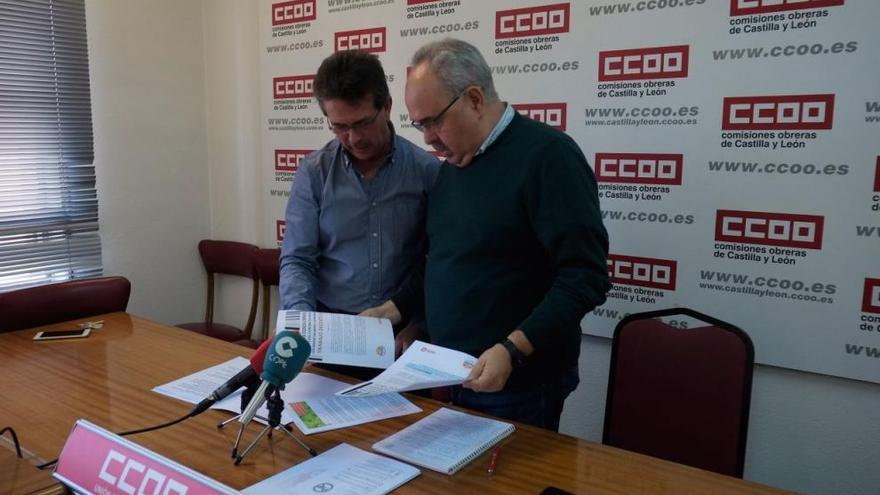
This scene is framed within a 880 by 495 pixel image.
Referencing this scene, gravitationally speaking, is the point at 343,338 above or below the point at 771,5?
below

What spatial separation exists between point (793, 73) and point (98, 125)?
3.28m

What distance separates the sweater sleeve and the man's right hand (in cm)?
52

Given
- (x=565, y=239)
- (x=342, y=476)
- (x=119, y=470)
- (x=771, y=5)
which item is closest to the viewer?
(x=119, y=470)

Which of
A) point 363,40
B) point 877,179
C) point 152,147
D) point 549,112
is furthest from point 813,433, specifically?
point 152,147

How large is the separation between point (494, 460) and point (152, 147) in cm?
313

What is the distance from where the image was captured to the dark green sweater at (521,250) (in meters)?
1.38

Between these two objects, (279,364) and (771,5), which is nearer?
(279,364)

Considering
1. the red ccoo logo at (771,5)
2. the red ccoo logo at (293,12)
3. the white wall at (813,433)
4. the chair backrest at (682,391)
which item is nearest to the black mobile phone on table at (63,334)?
the chair backrest at (682,391)

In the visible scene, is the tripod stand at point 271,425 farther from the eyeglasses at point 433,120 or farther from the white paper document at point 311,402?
the eyeglasses at point 433,120

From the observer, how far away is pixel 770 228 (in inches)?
82.5

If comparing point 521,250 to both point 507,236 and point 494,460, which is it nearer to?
point 507,236

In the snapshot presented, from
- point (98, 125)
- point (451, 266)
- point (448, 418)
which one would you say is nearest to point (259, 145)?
point (98, 125)

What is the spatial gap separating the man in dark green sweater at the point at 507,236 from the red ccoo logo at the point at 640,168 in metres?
0.90

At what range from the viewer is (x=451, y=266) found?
5.21 feet
